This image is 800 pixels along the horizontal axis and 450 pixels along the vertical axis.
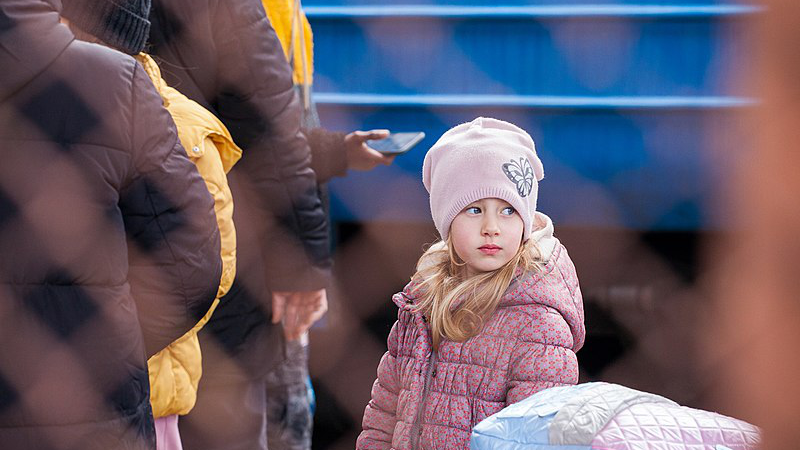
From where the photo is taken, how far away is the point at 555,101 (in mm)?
2262

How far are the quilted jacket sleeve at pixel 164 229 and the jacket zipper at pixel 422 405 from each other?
1.00 ft

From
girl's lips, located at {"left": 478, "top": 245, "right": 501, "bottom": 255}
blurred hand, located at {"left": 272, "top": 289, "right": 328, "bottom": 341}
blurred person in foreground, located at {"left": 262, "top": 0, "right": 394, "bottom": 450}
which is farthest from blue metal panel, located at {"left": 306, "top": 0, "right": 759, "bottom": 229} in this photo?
girl's lips, located at {"left": 478, "top": 245, "right": 501, "bottom": 255}

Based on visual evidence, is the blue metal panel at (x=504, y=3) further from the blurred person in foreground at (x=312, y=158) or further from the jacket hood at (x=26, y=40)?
the jacket hood at (x=26, y=40)

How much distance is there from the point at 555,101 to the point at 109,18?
1258 millimetres

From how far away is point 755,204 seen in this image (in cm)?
38

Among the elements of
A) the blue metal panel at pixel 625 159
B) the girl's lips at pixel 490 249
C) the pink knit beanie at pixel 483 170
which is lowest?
the blue metal panel at pixel 625 159

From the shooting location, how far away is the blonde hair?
123 cm

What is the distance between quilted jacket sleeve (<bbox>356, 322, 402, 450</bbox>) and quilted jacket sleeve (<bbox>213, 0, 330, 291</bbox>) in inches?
19.5

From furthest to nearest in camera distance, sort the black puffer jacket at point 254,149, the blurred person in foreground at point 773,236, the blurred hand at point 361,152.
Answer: the blurred hand at point 361,152
the black puffer jacket at point 254,149
the blurred person in foreground at point 773,236

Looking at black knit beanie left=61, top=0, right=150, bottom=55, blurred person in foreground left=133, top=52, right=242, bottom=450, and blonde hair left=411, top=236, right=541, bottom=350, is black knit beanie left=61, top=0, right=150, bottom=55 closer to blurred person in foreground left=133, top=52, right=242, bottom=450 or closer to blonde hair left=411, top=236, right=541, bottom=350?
blurred person in foreground left=133, top=52, right=242, bottom=450

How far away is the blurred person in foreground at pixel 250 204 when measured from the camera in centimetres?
161

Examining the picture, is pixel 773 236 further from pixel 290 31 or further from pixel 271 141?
pixel 290 31

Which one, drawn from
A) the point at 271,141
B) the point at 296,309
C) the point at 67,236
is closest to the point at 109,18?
the point at 67,236

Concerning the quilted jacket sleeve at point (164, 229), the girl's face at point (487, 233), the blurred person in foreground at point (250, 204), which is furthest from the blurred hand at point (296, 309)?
the girl's face at point (487, 233)
